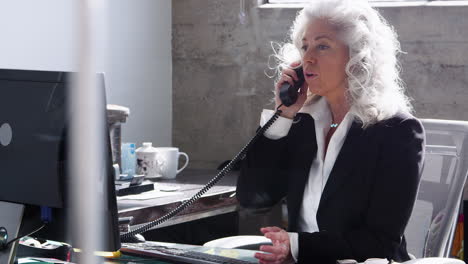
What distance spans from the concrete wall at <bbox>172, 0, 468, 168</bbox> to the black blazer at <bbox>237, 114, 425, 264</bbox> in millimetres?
1549

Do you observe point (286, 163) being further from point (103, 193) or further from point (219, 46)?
point (219, 46)

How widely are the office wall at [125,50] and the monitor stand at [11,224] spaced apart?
1597 mm

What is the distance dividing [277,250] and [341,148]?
0.42 meters

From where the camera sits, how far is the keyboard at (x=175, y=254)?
1310 mm

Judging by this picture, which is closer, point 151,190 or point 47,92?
point 47,92

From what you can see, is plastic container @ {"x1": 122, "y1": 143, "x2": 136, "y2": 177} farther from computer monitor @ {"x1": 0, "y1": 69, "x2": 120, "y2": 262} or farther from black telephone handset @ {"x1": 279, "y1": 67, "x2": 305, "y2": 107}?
computer monitor @ {"x1": 0, "y1": 69, "x2": 120, "y2": 262}

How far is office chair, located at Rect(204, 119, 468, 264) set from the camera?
5.60 ft

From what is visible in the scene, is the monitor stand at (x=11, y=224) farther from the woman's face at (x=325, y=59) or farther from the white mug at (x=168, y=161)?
the white mug at (x=168, y=161)

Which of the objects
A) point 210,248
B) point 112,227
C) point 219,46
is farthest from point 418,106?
point 112,227

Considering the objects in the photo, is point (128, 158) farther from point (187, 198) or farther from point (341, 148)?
point (341, 148)

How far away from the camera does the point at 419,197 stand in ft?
5.80

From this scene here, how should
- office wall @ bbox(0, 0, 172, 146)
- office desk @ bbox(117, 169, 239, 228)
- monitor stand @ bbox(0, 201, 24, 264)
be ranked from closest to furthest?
1. monitor stand @ bbox(0, 201, 24, 264)
2. office desk @ bbox(117, 169, 239, 228)
3. office wall @ bbox(0, 0, 172, 146)

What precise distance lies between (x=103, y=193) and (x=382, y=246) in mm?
791

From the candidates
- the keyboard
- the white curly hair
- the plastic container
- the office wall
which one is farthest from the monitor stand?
the office wall
